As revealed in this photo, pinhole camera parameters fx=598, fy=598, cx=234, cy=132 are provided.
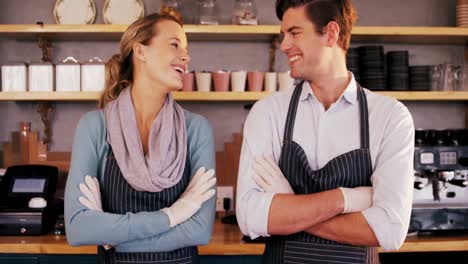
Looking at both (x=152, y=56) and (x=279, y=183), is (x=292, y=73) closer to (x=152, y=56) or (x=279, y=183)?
(x=279, y=183)

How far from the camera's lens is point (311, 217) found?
1.54 m

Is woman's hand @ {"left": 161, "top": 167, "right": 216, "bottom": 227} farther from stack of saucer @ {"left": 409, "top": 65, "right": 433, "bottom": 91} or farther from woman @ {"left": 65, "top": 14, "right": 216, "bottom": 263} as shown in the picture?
stack of saucer @ {"left": 409, "top": 65, "right": 433, "bottom": 91}

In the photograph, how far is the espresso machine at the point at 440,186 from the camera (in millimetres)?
2678

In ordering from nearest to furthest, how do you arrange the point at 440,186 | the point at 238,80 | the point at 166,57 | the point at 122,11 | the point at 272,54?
the point at 166,57 < the point at 440,186 < the point at 238,80 < the point at 122,11 < the point at 272,54

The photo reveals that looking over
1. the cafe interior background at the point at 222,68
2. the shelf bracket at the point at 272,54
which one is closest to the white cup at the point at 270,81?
the cafe interior background at the point at 222,68

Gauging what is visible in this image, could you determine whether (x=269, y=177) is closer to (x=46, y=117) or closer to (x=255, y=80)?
(x=255, y=80)

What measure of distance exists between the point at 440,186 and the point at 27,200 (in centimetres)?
192

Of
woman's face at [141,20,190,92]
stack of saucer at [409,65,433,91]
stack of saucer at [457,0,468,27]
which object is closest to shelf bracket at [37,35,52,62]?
woman's face at [141,20,190,92]

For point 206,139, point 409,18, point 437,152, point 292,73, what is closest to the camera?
point 292,73

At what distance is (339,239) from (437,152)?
1.32m

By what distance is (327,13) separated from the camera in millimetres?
1673

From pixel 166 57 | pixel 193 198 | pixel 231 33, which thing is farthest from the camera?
pixel 231 33

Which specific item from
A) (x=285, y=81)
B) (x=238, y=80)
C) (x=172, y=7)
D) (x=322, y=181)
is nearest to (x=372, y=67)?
(x=285, y=81)

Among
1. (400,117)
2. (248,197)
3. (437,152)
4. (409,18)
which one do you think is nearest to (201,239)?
(248,197)
